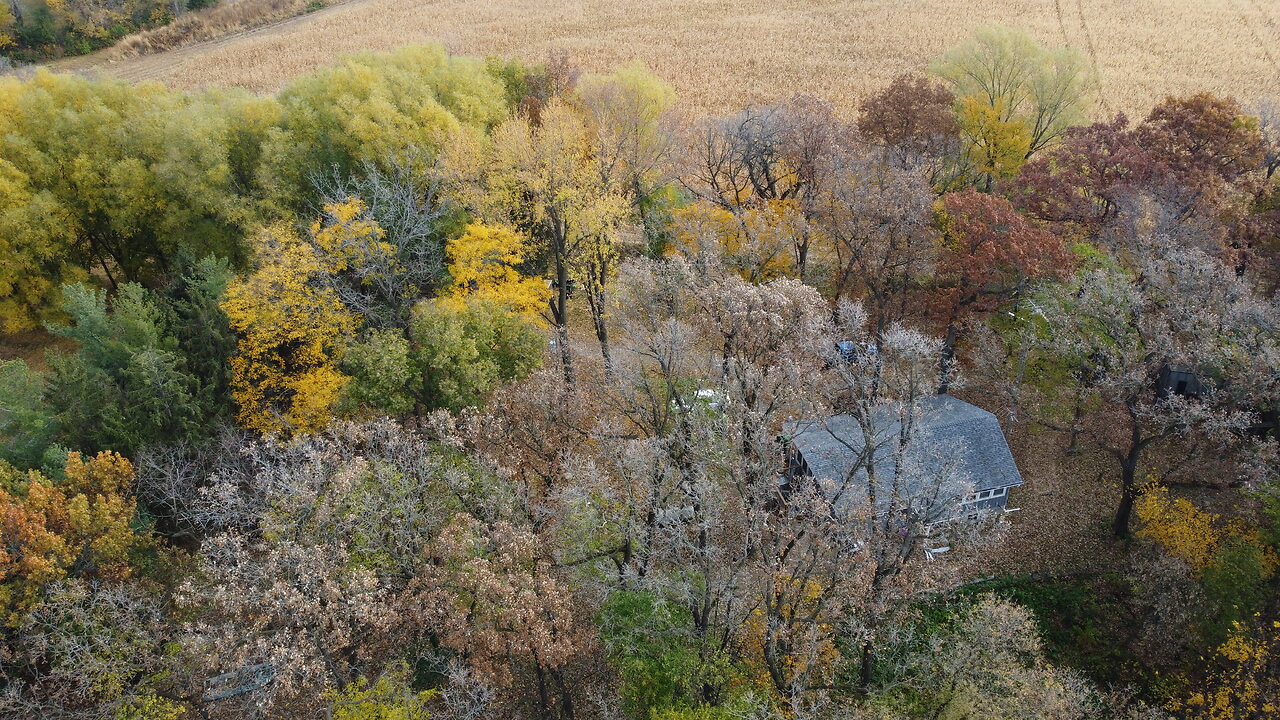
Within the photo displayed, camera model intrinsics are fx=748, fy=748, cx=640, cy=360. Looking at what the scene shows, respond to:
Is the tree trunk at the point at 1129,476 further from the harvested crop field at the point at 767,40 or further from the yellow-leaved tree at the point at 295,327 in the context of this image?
the harvested crop field at the point at 767,40

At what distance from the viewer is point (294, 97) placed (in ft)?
132

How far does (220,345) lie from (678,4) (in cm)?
6635

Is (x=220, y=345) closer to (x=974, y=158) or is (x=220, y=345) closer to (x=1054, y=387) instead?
(x=1054, y=387)

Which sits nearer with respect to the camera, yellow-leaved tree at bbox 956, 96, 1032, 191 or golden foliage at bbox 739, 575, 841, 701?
golden foliage at bbox 739, 575, 841, 701

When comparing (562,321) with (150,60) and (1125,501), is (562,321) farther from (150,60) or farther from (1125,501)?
(150,60)

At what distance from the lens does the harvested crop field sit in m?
62.6

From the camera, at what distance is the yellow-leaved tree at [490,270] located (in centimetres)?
3138

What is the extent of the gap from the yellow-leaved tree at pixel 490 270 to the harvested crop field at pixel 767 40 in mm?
33411

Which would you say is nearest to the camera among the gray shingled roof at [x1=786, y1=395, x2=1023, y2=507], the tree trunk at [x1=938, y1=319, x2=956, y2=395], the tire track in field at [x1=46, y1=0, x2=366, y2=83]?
the gray shingled roof at [x1=786, y1=395, x2=1023, y2=507]

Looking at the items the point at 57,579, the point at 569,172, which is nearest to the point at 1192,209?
the point at 569,172

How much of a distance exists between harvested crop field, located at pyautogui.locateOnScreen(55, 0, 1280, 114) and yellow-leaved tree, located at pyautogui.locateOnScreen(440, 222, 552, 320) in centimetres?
3341

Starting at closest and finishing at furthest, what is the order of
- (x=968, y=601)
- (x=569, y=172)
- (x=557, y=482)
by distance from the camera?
(x=557, y=482)
(x=968, y=601)
(x=569, y=172)

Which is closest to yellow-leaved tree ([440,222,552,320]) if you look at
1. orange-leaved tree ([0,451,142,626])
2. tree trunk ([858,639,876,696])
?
orange-leaved tree ([0,451,142,626])

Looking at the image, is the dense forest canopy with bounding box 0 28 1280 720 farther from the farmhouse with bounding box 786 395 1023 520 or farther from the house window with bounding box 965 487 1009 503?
the house window with bounding box 965 487 1009 503
